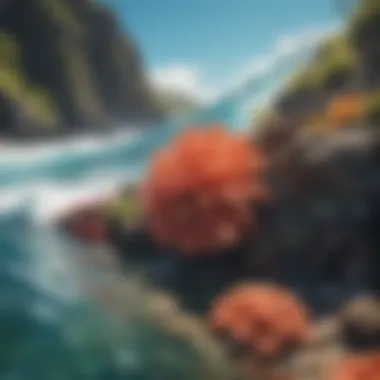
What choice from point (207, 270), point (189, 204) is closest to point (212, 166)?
point (189, 204)

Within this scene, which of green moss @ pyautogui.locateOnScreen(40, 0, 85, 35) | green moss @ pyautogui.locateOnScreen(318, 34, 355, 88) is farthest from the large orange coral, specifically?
green moss @ pyautogui.locateOnScreen(40, 0, 85, 35)

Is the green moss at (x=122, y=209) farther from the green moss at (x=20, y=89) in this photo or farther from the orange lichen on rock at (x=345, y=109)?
the orange lichen on rock at (x=345, y=109)

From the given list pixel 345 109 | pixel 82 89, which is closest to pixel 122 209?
pixel 82 89

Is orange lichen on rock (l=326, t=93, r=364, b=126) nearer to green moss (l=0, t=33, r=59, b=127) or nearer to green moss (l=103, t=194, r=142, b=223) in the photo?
green moss (l=103, t=194, r=142, b=223)

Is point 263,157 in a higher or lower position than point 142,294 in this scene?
higher

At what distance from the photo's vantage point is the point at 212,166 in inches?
83.0

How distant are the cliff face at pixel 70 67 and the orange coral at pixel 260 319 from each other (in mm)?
555

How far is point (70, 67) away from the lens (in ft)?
7.06

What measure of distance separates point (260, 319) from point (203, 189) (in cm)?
38

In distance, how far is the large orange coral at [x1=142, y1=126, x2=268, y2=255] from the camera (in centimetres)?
209

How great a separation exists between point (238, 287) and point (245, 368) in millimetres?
216

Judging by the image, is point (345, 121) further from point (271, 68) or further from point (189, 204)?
point (189, 204)

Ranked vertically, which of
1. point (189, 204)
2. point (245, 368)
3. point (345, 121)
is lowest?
point (245, 368)

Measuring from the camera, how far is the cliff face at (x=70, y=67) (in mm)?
2107
